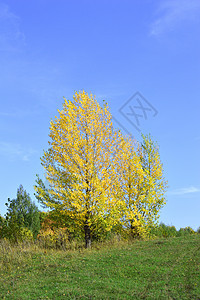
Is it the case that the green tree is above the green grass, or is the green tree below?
above

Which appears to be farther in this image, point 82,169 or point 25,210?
point 25,210

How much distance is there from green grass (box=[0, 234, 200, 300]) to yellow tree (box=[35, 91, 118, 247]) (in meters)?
1.99

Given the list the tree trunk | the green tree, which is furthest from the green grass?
the green tree

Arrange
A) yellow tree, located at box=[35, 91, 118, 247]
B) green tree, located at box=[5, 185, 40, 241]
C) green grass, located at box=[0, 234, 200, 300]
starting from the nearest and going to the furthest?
green grass, located at box=[0, 234, 200, 300] → yellow tree, located at box=[35, 91, 118, 247] → green tree, located at box=[5, 185, 40, 241]

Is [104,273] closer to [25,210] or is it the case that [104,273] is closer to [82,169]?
[82,169]

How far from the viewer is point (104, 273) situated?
10.1 m

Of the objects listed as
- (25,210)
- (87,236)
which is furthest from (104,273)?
(25,210)

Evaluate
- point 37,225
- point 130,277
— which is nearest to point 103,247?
point 130,277

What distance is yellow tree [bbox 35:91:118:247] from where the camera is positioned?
1462 centimetres

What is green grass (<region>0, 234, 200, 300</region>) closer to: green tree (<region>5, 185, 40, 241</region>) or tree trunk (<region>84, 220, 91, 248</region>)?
tree trunk (<region>84, 220, 91, 248</region>)

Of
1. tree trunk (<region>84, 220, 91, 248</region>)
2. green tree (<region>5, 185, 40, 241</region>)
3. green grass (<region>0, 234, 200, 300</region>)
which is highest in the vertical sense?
green tree (<region>5, 185, 40, 241</region>)

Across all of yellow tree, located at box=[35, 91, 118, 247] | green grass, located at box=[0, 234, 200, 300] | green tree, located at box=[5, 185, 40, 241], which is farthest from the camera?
green tree, located at box=[5, 185, 40, 241]

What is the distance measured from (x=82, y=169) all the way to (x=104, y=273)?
6036mm

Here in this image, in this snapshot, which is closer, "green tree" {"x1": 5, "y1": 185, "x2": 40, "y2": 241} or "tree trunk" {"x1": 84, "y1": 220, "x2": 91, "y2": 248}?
"tree trunk" {"x1": 84, "y1": 220, "x2": 91, "y2": 248}
